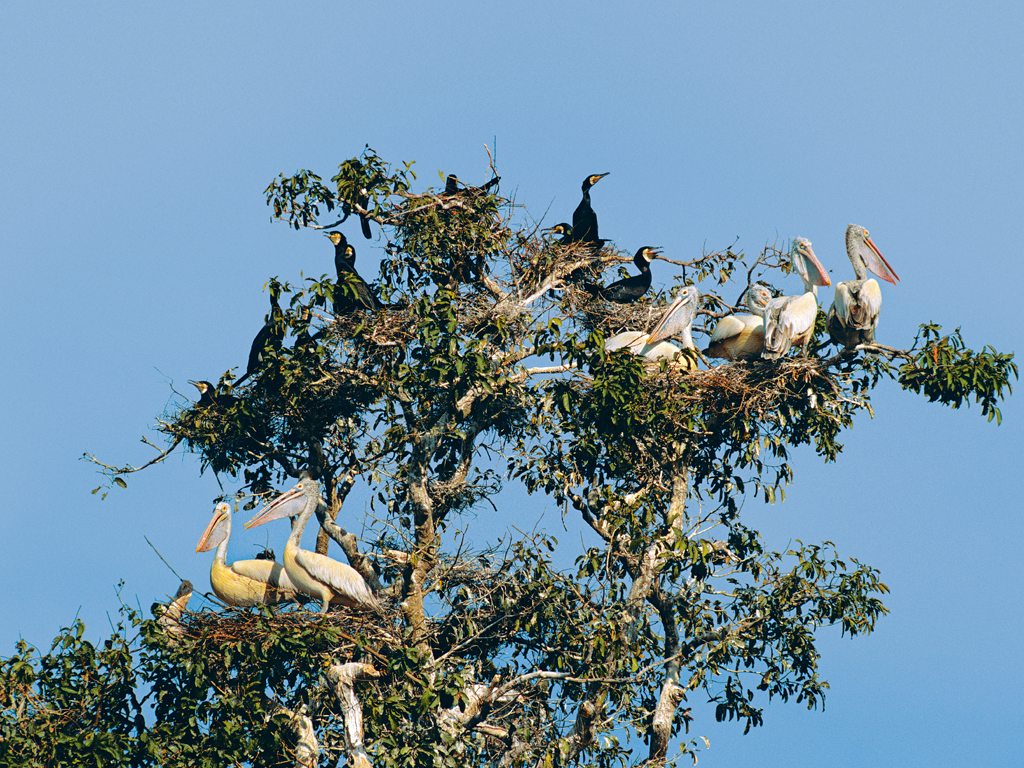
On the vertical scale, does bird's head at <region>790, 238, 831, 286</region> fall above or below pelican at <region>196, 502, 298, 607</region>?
above

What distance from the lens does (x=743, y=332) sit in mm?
20938

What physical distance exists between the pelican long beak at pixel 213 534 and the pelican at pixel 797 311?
5274mm

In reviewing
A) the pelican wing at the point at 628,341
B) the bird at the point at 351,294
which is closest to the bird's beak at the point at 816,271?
the pelican wing at the point at 628,341

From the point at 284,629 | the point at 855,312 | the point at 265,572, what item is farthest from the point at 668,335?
the point at 284,629

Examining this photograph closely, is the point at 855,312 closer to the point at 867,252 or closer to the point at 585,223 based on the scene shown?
the point at 867,252

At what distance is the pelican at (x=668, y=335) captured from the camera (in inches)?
819

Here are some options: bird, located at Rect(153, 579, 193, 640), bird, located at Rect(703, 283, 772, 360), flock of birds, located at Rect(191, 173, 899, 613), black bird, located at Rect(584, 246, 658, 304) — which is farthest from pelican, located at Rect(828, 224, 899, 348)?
bird, located at Rect(153, 579, 193, 640)

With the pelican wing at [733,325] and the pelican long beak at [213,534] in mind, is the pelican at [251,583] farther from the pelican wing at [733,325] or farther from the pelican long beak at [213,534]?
the pelican wing at [733,325]

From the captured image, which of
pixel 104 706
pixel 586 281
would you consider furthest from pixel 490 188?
pixel 104 706

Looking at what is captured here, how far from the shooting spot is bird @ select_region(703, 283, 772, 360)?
68.1ft

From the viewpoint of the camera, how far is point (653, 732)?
18938 millimetres

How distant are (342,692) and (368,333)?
10.7 ft

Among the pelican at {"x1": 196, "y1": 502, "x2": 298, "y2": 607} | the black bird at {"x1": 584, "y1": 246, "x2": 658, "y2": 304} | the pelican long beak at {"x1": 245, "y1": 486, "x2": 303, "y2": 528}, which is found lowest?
the pelican at {"x1": 196, "y1": 502, "x2": 298, "y2": 607}

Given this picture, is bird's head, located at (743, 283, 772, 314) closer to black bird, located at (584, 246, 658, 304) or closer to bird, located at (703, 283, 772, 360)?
bird, located at (703, 283, 772, 360)
